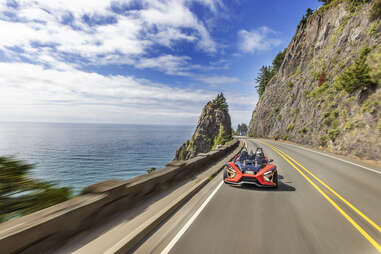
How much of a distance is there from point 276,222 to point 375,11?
104 ft

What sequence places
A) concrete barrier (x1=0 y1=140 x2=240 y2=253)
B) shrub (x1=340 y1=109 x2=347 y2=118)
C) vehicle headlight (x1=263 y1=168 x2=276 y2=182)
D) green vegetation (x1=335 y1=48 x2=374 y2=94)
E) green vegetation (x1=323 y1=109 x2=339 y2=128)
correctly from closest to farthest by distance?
concrete barrier (x1=0 y1=140 x2=240 y2=253), vehicle headlight (x1=263 y1=168 x2=276 y2=182), green vegetation (x1=335 y1=48 x2=374 y2=94), shrub (x1=340 y1=109 x2=347 y2=118), green vegetation (x1=323 y1=109 x2=339 y2=128)

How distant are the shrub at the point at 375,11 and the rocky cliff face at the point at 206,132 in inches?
1721

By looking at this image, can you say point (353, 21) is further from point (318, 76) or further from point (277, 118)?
point (277, 118)

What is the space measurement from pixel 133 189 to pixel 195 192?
2705mm

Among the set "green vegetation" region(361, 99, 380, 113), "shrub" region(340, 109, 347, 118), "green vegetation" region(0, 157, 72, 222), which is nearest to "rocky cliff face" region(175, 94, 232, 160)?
"shrub" region(340, 109, 347, 118)

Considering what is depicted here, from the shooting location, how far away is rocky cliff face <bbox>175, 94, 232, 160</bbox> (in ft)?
222

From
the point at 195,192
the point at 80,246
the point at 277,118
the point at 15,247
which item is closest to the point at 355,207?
the point at 195,192

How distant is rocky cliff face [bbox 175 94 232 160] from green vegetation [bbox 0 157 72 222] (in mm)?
59350

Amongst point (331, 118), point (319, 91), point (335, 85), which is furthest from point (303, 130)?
point (335, 85)

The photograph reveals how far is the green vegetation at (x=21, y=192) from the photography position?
385cm

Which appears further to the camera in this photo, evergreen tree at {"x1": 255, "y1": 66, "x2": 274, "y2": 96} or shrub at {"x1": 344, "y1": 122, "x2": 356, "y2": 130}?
evergreen tree at {"x1": 255, "y1": 66, "x2": 274, "y2": 96}

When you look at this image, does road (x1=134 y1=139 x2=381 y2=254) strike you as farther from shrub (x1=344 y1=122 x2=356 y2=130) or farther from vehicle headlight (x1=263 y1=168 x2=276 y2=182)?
shrub (x1=344 y1=122 x2=356 y2=130)

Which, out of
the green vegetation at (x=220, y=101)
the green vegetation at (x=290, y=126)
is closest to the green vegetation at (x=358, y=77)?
the green vegetation at (x=290, y=126)

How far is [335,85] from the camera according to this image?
24891mm
